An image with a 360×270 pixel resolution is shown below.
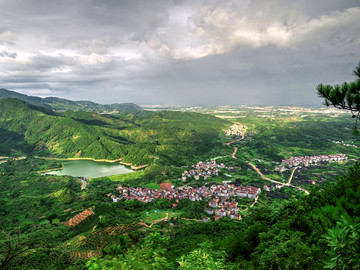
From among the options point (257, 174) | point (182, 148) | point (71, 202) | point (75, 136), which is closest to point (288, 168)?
point (257, 174)

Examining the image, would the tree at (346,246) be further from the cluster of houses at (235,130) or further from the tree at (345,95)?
the cluster of houses at (235,130)

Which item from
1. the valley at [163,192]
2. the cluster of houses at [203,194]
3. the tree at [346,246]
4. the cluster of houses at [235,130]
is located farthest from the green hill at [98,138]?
the tree at [346,246]

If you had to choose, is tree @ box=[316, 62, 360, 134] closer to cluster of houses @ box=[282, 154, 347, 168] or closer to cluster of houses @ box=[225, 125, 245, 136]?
cluster of houses @ box=[282, 154, 347, 168]

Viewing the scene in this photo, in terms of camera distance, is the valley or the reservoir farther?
the reservoir

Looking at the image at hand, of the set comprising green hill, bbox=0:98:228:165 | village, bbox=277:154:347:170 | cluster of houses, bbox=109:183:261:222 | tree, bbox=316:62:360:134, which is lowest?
cluster of houses, bbox=109:183:261:222

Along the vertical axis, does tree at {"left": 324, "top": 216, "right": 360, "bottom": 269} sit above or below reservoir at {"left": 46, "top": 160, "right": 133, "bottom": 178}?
above

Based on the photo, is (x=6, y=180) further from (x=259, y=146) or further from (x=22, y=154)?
(x=259, y=146)

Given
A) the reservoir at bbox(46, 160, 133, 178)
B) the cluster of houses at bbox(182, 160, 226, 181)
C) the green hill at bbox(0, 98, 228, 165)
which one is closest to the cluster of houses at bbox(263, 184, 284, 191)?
the cluster of houses at bbox(182, 160, 226, 181)
